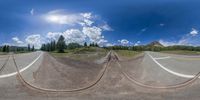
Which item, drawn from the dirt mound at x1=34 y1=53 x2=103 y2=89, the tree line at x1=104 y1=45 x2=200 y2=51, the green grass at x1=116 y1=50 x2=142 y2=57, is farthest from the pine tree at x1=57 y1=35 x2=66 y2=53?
the green grass at x1=116 y1=50 x2=142 y2=57

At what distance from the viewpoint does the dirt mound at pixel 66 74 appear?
5.90 m

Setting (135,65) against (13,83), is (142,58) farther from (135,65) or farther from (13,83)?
(13,83)

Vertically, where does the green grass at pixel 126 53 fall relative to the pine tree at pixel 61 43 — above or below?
below

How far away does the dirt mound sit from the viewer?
5898 millimetres

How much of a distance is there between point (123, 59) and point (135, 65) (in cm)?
78

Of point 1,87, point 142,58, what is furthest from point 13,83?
point 142,58

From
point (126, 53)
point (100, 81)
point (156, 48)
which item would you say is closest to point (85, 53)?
point (126, 53)

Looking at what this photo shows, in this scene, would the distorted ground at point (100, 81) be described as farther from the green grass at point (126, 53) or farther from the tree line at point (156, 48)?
the tree line at point (156, 48)

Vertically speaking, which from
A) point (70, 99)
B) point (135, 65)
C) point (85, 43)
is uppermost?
point (85, 43)

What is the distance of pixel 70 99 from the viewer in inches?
197

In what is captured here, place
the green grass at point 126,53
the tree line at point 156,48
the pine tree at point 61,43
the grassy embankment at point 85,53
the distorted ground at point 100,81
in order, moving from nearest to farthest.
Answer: the distorted ground at point 100,81, the pine tree at point 61,43, the tree line at point 156,48, the grassy embankment at point 85,53, the green grass at point 126,53


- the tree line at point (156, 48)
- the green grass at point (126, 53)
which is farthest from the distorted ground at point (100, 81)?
the tree line at point (156, 48)

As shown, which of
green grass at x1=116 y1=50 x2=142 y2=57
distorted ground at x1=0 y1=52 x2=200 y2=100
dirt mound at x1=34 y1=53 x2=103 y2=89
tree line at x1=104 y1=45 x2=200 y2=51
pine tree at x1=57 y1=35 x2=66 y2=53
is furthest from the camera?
green grass at x1=116 y1=50 x2=142 y2=57

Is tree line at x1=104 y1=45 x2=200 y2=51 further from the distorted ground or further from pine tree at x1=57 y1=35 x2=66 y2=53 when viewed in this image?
pine tree at x1=57 y1=35 x2=66 y2=53
